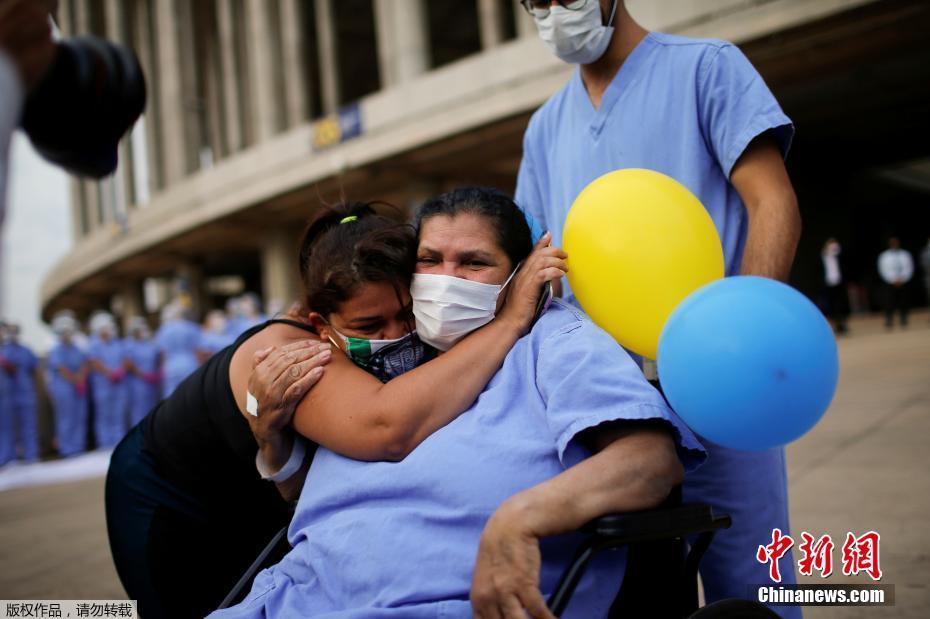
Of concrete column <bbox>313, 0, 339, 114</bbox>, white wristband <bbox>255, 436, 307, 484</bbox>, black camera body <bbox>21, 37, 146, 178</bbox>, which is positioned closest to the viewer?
black camera body <bbox>21, 37, 146, 178</bbox>

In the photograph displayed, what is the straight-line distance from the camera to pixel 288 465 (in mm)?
1674

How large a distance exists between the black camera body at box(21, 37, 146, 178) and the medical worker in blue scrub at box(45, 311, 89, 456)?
10316mm

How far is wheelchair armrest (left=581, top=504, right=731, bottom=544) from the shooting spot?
117 centimetres

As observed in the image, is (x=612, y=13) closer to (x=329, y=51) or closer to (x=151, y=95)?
(x=329, y=51)

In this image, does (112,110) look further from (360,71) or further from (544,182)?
(360,71)

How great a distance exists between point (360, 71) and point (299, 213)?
976 centimetres

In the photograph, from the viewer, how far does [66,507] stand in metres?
5.49

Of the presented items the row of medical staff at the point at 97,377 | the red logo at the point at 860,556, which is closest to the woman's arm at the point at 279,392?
the red logo at the point at 860,556

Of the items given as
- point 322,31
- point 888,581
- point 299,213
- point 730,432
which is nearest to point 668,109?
point 730,432

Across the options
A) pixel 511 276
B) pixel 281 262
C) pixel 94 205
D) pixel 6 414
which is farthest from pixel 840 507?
pixel 94 205

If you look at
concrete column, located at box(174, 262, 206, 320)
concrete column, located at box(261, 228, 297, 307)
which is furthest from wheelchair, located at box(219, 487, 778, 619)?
concrete column, located at box(174, 262, 206, 320)

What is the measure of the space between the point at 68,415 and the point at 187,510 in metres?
9.58

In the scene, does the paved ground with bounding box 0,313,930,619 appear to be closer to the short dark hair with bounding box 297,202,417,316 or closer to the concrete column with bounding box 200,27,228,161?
the short dark hair with bounding box 297,202,417,316

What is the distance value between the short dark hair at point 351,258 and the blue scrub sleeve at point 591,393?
417 millimetres
